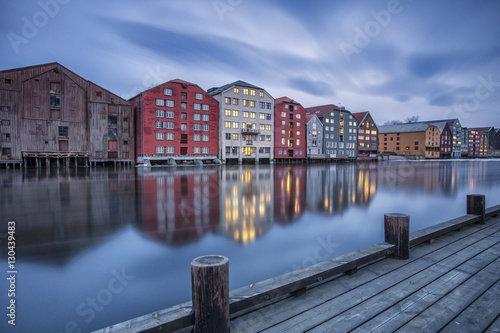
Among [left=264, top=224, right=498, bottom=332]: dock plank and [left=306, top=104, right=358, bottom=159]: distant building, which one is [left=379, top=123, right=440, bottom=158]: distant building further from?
[left=264, top=224, right=498, bottom=332]: dock plank

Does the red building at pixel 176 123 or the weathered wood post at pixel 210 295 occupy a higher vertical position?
the red building at pixel 176 123

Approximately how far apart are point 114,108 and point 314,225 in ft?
147

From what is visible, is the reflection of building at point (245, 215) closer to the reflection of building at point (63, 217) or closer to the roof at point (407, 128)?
the reflection of building at point (63, 217)

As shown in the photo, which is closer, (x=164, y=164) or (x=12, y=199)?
(x=12, y=199)

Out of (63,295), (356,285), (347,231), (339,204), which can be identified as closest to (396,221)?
(356,285)

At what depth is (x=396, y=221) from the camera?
507cm

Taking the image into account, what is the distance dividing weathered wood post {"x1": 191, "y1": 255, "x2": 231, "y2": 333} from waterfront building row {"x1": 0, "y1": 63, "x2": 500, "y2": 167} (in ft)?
152

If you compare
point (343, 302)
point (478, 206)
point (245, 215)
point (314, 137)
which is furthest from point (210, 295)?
point (314, 137)

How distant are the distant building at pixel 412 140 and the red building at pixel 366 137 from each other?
22295 mm

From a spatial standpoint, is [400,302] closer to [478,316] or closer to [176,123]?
[478,316]

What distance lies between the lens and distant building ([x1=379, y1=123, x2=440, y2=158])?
97312 mm

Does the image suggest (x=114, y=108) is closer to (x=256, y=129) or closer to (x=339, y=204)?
(x=256, y=129)

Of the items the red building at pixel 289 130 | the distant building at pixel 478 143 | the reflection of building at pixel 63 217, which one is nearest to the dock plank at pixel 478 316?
the reflection of building at pixel 63 217

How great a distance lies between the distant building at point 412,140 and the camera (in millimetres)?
97312
